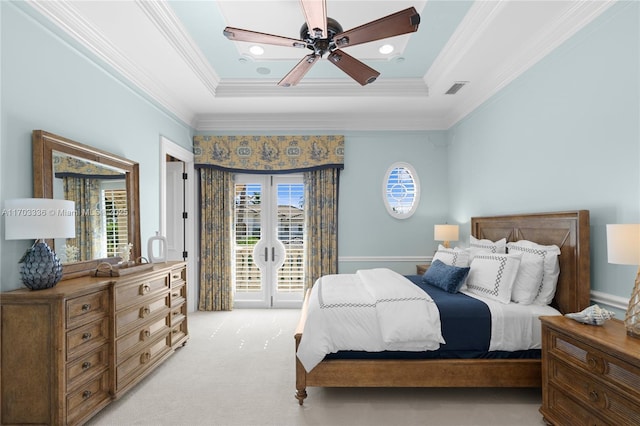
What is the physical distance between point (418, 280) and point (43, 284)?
10.9 feet

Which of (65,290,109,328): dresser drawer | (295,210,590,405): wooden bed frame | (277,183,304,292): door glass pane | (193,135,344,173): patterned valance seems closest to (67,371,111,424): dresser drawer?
(65,290,109,328): dresser drawer

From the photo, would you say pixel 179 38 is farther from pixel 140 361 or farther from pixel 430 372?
pixel 430 372

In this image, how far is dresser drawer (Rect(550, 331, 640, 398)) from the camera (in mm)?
1597

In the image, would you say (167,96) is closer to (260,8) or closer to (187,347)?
(260,8)

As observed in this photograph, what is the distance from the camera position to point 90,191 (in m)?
2.79

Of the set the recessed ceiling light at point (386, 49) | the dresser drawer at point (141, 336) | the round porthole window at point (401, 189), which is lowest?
the dresser drawer at point (141, 336)

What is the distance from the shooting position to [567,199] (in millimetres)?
2682

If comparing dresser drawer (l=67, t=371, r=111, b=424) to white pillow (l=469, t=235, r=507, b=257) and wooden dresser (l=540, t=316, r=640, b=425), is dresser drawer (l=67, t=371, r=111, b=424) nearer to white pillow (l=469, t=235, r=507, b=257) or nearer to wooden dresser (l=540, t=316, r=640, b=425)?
wooden dresser (l=540, t=316, r=640, b=425)

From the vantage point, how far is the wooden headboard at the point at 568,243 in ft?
7.97

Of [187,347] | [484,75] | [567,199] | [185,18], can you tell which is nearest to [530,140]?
[567,199]

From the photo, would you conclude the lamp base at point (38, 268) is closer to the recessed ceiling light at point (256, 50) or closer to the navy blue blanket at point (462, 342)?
the navy blue blanket at point (462, 342)

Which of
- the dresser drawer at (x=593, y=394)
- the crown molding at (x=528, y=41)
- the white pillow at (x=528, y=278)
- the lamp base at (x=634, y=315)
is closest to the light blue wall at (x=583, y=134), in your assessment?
the crown molding at (x=528, y=41)

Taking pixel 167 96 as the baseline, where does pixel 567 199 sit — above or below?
below

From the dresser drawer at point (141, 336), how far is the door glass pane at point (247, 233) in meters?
1.94
